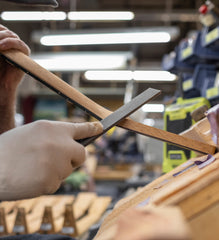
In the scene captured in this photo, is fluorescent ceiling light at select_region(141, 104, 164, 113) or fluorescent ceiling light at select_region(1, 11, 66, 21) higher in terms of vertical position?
fluorescent ceiling light at select_region(1, 11, 66, 21)

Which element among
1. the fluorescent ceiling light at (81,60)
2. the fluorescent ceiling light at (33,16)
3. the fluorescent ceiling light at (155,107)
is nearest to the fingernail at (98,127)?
the fluorescent ceiling light at (155,107)

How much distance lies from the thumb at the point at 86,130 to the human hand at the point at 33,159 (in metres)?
0.05

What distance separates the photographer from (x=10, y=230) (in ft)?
6.55

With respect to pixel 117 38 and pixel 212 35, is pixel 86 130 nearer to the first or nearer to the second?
pixel 212 35

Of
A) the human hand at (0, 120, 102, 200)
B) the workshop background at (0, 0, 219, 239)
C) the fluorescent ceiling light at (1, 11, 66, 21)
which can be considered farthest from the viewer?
the fluorescent ceiling light at (1, 11, 66, 21)

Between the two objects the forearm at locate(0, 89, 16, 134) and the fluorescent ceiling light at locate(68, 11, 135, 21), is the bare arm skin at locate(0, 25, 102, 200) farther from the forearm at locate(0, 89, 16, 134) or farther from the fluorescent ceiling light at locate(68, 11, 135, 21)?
the fluorescent ceiling light at locate(68, 11, 135, 21)

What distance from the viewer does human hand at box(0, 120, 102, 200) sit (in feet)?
2.19

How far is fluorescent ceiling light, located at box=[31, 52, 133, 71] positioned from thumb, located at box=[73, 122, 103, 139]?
16.9 ft

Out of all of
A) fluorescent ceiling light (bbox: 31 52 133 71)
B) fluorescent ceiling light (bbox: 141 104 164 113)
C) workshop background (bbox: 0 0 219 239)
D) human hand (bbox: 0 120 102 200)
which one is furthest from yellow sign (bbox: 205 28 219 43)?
fluorescent ceiling light (bbox: 31 52 133 71)

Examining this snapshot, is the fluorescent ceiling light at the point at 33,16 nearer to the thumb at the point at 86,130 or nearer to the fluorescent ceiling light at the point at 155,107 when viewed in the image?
the fluorescent ceiling light at the point at 155,107

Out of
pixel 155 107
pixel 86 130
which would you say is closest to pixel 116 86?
pixel 155 107

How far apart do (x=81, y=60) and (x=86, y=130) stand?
17.6 feet

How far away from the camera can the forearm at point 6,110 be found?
115 centimetres

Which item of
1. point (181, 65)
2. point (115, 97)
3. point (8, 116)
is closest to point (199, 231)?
point (8, 116)
